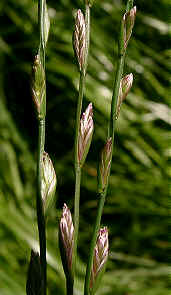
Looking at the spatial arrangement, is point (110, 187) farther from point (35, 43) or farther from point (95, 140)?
point (35, 43)

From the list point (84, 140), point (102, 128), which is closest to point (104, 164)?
point (84, 140)

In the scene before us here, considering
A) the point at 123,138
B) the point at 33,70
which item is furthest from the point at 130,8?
the point at 123,138

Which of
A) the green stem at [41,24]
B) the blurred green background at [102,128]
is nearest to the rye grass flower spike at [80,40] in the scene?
the green stem at [41,24]

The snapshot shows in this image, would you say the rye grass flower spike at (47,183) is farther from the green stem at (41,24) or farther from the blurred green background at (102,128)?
the blurred green background at (102,128)

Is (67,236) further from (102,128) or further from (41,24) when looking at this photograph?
(102,128)

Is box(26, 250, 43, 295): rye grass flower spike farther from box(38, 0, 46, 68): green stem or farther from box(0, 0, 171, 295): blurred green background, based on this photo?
box(0, 0, 171, 295): blurred green background
